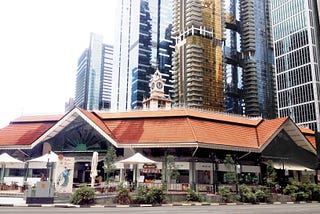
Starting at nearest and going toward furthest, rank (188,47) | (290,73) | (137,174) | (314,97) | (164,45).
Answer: (137,174) → (314,97) → (290,73) → (188,47) → (164,45)

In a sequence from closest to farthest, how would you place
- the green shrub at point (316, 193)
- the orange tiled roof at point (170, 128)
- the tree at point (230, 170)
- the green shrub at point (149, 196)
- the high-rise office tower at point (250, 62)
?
the green shrub at point (149, 196) → the tree at point (230, 170) → the green shrub at point (316, 193) → the orange tiled roof at point (170, 128) → the high-rise office tower at point (250, 62)

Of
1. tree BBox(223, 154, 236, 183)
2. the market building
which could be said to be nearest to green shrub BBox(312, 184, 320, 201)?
the market building

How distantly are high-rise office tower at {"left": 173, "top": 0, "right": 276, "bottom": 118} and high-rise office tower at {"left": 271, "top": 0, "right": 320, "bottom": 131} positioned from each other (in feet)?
88.4

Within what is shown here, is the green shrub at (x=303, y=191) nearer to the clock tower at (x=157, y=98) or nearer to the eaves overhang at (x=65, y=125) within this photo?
the eaves overhang at (x=65, y=125)

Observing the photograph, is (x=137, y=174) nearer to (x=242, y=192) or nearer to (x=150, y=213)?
(x=242, y=192)

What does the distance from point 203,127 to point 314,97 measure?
78.3 meters

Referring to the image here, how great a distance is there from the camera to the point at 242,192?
31.9 meters

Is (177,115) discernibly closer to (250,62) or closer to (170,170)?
(170,170)

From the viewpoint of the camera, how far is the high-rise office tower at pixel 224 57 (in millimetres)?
136375

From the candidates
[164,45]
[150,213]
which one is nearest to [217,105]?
[164,45]

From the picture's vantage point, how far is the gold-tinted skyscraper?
134125 millimetres

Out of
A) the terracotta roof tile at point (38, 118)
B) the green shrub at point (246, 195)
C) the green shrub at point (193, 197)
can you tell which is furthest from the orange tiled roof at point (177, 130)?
the green shrub at point (193, 197)

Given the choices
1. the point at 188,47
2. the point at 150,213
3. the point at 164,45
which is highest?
the point at 164,45

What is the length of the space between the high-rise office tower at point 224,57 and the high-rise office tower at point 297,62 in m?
27.0
